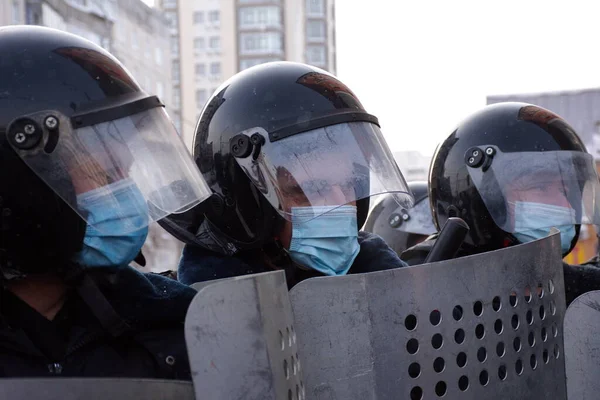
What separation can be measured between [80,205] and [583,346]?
39.3 inches

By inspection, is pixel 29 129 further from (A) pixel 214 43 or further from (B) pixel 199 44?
(A) pixel 214 43

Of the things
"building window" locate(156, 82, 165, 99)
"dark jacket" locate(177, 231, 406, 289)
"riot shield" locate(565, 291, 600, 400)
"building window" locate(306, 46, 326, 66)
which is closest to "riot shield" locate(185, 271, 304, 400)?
"riot shield" locate(565, 291, 600, 400)

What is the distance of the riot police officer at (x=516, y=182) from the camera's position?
118 inches

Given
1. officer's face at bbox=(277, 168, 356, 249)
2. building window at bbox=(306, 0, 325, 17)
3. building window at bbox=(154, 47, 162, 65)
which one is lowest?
officer's face at bbox=(277, 168, 356, 249)

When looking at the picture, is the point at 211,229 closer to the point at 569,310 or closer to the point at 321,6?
the point at 569,310

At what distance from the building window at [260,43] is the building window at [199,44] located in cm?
273

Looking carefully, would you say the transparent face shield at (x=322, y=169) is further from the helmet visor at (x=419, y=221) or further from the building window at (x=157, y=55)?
the building window at (x=157, y=55)

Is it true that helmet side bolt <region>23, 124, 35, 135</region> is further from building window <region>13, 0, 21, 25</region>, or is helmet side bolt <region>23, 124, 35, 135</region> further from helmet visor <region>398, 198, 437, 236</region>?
building window <region>13, 0, 21, 25</region>

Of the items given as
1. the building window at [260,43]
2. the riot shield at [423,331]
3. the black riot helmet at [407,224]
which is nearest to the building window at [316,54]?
the building window at [260,43]

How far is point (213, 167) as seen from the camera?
8.38ft

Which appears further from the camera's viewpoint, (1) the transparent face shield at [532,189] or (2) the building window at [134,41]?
(2) the building window at [134,41]

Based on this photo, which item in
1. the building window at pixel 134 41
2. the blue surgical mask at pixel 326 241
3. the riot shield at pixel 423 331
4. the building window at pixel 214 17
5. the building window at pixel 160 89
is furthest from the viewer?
the building window at pixel 214 17

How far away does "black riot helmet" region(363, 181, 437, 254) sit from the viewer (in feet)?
14.5

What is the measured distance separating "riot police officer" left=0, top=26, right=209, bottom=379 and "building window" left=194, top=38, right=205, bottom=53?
49.4m
